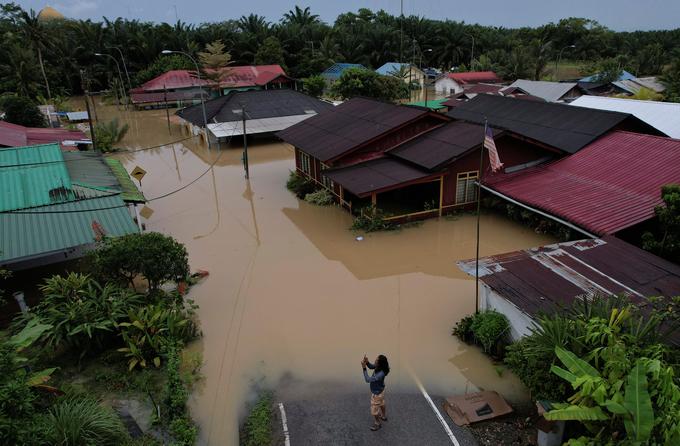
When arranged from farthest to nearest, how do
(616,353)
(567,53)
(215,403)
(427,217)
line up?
(567,53)
(427,217)
(215,403)
(616,353)

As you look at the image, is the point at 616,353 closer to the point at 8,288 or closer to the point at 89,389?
the point at 89,389

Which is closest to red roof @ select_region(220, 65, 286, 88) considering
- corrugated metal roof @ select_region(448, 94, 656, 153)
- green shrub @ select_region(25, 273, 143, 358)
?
corrugated metal roof @ select_region(448, 94, 656, 153)

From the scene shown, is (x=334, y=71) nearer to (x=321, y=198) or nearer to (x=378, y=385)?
(x=321, y=198)

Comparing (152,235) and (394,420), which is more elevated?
(152,235)

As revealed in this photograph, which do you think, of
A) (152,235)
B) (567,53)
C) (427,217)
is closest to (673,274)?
(427,217)

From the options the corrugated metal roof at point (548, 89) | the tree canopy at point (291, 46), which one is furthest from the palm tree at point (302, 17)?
the corrugated metal roof at point (548, 89)

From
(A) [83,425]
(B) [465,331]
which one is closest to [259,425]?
(A) [83,425]

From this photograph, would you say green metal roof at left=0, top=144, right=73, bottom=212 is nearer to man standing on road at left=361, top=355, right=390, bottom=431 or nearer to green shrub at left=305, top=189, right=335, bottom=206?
green shrub at left=305, top=189, right=335, bottom=206
